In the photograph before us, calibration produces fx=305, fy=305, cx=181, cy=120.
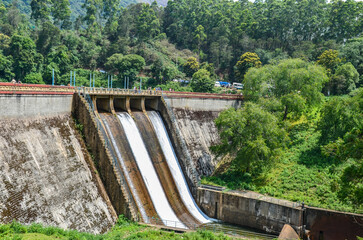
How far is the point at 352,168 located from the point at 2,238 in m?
17.2

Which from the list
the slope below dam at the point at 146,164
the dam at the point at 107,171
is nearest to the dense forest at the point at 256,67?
the dam at the point at 107,171

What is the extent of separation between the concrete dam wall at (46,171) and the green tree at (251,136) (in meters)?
15.2

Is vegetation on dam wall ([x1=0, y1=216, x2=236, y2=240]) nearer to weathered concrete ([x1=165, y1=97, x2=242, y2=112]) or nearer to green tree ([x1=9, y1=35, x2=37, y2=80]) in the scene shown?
weathered concrete ([x1=165, y1=97, x2=242, y2=112])

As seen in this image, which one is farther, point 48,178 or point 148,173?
point 148,173

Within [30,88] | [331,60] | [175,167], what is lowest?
[175,167]

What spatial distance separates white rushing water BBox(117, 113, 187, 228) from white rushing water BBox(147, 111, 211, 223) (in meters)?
3.00

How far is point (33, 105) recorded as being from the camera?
76.0ft

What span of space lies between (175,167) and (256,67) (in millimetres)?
49433

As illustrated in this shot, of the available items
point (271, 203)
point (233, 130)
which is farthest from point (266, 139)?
point (271, 203)

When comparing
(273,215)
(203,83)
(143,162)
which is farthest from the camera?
(203,83)

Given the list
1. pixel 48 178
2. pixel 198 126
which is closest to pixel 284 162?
pixel 198 126

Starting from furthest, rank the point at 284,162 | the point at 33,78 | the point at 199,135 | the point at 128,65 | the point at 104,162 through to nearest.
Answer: the point at 128,65 < the point at 33,78 < the point at 199,135 < the point at 284,162 < the point at 104,162

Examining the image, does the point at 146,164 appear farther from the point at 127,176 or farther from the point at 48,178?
the point at 48,178

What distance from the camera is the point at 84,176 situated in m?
23.7
